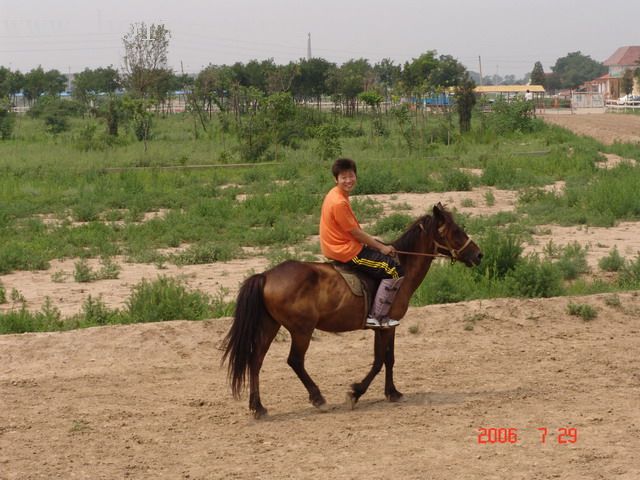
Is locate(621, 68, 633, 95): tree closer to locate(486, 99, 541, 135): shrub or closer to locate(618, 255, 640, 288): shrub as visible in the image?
locate(486, 99, 541, 135): shrub

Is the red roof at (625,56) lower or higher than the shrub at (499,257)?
higher

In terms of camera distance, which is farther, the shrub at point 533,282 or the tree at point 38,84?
the tree at point 38,84

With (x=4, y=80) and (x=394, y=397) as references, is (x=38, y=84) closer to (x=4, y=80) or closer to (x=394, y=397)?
(x=4, y=80)

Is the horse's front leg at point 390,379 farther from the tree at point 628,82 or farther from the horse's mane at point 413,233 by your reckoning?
the tree at point 628,82

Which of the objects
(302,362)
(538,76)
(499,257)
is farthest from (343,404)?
(538,76)

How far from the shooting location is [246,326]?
6.65 metres

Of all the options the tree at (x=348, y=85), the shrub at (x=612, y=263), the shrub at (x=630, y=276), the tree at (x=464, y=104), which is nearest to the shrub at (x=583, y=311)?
the shrub at (x=630, y=276)

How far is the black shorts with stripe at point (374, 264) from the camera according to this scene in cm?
697

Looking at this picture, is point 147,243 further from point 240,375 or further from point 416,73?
point 416,73

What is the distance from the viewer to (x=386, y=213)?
17.0 m

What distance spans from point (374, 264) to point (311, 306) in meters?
0.60

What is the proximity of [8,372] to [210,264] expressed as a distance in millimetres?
5130

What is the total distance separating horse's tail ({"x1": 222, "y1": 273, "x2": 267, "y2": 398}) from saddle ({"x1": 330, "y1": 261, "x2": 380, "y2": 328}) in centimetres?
64

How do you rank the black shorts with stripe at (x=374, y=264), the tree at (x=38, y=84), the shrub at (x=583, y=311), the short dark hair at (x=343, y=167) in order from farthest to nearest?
the tree at (x=38, y=84), the shrub at (x=583, y=311), the black shorts with stripe at (x=374, y=264), the short dark hair at (x=343, y=167)
